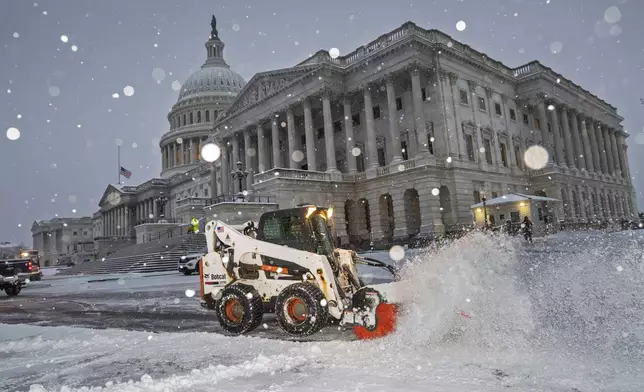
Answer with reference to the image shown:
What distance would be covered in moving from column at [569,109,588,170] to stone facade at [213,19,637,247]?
0.15 metres

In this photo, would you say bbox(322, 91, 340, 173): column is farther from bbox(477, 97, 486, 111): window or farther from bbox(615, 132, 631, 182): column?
bbox(615, 132, 631, 182): column

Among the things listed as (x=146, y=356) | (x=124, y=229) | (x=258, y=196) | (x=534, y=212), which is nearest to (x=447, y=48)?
(x=534, y=212)

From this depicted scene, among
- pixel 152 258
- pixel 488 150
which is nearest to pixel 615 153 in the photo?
pixel 488 150

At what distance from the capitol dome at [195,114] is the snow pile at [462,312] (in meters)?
88.5

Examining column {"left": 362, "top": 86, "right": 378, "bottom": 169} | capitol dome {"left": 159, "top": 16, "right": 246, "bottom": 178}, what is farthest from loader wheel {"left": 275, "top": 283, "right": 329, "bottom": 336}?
capitol dome {"left": 159, "top": 16, "right": 246, "bottom": 178}

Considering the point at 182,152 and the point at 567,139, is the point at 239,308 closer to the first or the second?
the point at 567,139

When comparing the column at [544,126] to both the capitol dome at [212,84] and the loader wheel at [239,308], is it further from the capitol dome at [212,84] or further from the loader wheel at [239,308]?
the capitol dome at [212,84]

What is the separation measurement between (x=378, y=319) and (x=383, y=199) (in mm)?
30466

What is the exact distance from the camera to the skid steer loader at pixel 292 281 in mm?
6512

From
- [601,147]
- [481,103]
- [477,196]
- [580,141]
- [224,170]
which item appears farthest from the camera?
[601,147]

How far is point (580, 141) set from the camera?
1991 inches

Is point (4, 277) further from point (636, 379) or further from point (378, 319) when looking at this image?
point (636, 379)

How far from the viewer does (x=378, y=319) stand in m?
6.33

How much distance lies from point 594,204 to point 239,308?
52.1 meters
